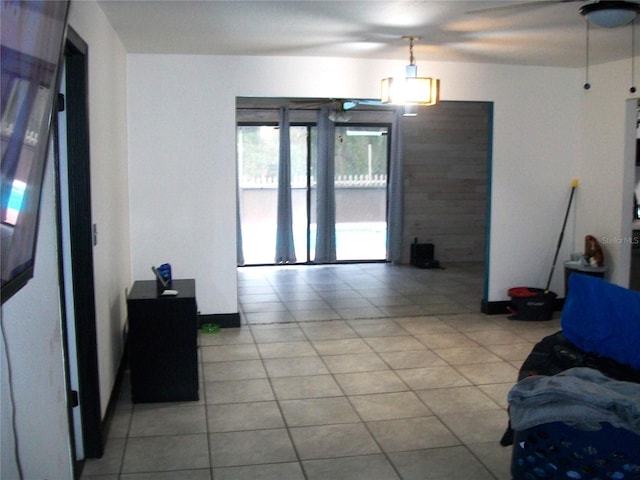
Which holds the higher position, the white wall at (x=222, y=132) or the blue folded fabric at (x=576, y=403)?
the white wall at (x=222, y=132)

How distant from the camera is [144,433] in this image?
3510 millimetres

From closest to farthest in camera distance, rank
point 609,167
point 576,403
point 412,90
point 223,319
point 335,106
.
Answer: point 576,403 → point 412,90 → point 223,319 → point 609,167 → point 335,106

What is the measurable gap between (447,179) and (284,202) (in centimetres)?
251

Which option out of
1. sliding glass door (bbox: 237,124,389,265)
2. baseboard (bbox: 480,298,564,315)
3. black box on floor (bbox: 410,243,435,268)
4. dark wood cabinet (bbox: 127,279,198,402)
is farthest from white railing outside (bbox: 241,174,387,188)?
dark wood cabinet (bbox: 127,279,198,402)

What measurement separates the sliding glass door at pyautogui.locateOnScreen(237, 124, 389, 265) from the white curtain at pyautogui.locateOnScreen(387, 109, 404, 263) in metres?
0.21

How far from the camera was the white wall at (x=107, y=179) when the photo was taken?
337cm

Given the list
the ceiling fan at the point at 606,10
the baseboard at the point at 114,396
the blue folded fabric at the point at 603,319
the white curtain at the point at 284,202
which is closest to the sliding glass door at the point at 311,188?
the white curtain at the point at 284,202

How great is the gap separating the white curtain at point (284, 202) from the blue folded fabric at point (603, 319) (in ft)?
19.9

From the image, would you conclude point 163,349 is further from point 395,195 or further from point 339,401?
point 395,195

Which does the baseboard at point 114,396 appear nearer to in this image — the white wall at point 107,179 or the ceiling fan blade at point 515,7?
the white wall at point 107,179

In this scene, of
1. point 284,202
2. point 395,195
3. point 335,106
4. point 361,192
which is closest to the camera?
point 335,106

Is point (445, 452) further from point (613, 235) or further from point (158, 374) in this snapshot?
point (613, 235)

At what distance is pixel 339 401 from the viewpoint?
3986 mm

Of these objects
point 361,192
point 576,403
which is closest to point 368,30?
point 576,403
